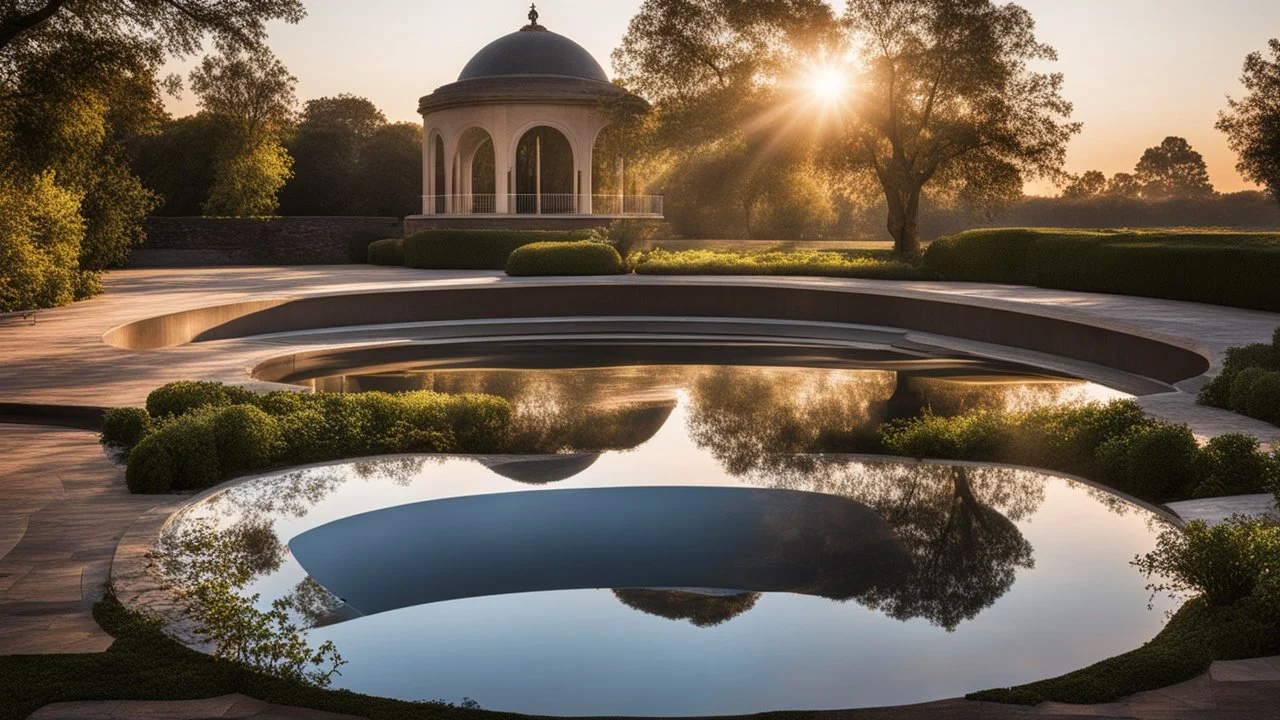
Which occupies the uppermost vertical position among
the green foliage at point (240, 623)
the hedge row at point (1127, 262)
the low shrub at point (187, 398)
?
the hedge row at point (1127, 262)

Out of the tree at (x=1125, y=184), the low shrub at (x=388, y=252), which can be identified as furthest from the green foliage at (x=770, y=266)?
the tree at (x=1125, y=184)

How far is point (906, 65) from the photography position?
110 feet

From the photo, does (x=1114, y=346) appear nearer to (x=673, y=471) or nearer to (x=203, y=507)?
(x=673, y=471)

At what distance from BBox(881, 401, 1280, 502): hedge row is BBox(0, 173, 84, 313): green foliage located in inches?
673

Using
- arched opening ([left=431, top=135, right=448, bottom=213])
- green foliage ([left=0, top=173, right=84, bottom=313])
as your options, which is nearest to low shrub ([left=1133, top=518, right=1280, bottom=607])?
green foliage ([left=0, top=173, right=84, bottom=313])

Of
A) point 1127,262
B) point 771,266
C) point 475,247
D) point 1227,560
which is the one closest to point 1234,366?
point 1227,560

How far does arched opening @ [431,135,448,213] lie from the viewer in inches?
1580

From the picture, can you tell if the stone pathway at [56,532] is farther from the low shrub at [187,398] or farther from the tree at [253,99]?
the tree at [253,99]

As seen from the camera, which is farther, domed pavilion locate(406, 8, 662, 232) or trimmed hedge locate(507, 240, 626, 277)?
domed pavilion locate(406, 8, 662, 232)

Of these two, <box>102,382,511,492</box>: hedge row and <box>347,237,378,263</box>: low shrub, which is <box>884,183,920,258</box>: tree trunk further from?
<box>102,382,511,492</box>: hedge row

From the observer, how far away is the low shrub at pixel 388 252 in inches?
1430

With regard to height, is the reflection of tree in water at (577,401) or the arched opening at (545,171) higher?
the arched opening at (545,171)

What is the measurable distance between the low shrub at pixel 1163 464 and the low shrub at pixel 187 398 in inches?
316

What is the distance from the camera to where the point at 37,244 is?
2289 centimetres
